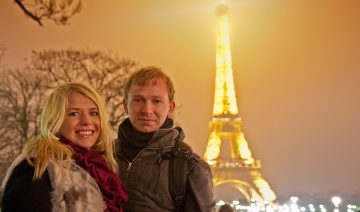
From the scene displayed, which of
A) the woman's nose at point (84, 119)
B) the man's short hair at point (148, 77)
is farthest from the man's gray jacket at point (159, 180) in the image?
the woman's nose at point (84, 119)

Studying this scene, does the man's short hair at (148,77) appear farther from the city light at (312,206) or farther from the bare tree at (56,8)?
the city light at (312,206)

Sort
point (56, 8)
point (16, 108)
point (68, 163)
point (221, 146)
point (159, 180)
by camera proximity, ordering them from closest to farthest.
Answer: point (68, 163)
point (159, 180)
point (56, 8)
point (16, 108)
point (221, 146)

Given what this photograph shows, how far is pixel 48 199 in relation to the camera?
108 centimetres

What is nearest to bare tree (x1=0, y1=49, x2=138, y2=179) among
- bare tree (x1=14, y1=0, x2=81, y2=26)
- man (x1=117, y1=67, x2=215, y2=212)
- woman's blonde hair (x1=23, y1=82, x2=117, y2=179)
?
bare tree (x1=14, y1=0, x2=81, y2=26)

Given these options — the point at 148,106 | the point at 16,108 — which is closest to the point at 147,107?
the point at 148,106

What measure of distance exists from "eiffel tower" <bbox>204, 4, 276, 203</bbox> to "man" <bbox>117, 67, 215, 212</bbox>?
3.65 meters

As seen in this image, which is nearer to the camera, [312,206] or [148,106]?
[148,106]

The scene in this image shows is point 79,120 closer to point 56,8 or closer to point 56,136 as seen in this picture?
point 56,136

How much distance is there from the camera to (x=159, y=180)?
1425 millimetres

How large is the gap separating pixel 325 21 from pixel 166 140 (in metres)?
4.09

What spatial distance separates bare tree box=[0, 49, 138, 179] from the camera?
17.2ft

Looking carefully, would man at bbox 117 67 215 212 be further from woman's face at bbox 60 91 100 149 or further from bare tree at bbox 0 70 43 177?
bare tree at bbox 0 70 43 177

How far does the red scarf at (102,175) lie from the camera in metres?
1.21

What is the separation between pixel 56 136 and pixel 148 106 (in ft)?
1.15
